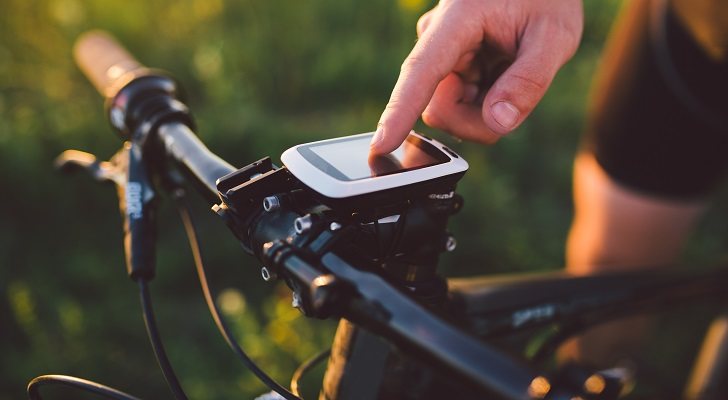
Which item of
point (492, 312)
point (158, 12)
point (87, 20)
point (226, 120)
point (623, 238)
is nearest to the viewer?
point (492, 312)

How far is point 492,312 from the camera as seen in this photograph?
3.81ft

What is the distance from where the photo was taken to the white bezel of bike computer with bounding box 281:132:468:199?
0.66 m

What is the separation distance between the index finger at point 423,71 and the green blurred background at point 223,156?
1223 millimetres

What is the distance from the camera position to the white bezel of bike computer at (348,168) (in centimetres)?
66

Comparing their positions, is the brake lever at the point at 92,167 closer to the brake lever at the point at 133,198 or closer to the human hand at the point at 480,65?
the brake lever at the point at 133,198

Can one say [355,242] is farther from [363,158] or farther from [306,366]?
[306,366]

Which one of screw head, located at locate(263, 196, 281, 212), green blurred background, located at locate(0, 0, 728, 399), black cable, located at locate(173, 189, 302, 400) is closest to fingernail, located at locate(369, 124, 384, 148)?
screw head, located at locate(263, 196, 281, 212)

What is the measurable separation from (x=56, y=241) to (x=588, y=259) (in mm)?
2076

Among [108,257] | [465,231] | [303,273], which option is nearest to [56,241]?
[108,257]

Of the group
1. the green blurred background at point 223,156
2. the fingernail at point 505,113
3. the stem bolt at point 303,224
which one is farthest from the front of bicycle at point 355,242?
the green blurred background at point 223,156

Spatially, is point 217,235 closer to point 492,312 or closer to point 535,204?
point 535,204

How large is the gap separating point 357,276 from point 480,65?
1.97 ft

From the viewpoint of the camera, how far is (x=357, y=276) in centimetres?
63

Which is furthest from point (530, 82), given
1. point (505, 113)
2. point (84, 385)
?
point (84, 385)
